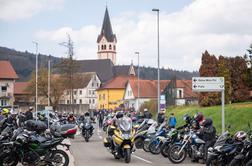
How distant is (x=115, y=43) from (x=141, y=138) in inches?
5385

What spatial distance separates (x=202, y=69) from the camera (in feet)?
152

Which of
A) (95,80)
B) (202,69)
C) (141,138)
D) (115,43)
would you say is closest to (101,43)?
(115,43)

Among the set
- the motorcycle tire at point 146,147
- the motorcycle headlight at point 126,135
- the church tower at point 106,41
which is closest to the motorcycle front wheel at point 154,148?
the motorcycle tire at point 146,147

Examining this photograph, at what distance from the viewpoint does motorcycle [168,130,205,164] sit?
55.7 feet

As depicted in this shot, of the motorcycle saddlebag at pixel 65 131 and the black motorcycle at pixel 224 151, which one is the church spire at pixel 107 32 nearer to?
the motorcycle saddlebag at pixel 65 131

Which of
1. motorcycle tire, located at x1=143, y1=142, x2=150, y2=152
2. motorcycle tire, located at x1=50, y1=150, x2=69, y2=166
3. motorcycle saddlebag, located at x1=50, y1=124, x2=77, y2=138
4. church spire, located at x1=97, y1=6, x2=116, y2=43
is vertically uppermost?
church spire, located at x1=97, y1=6, x2=116, y2=43

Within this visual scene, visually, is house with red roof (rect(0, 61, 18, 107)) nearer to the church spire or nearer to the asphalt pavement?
the church spire

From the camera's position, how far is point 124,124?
17.7m

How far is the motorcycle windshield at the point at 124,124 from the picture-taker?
17536mm

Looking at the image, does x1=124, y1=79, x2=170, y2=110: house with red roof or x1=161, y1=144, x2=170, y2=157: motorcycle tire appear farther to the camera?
x1=124, y1=79, x2=170, y2=110: house with red roof

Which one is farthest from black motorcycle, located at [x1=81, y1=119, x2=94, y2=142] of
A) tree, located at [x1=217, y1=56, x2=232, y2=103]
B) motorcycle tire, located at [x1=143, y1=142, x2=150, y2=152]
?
tree, located at [x1=217, y1=56, x2=232, y2=103]

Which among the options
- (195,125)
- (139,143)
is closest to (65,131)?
(195,125)

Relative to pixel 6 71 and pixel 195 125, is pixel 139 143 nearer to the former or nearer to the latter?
pixel 195 125

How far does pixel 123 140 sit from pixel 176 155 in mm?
1867
